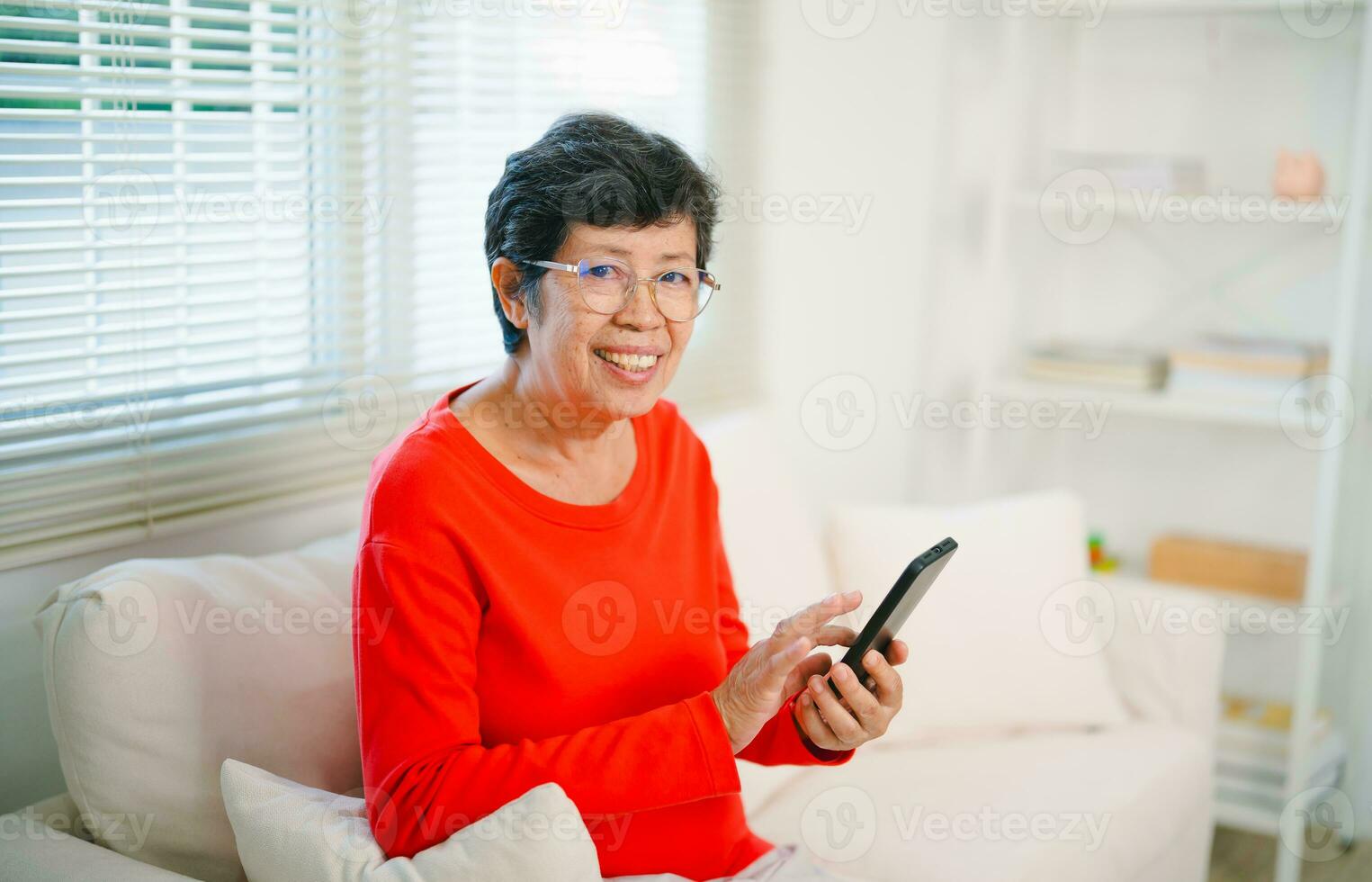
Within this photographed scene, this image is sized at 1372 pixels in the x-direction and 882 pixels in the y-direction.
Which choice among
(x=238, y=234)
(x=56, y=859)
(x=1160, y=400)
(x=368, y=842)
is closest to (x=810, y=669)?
(x=368, y=842)

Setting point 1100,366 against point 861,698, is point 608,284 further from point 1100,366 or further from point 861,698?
point 1100,366

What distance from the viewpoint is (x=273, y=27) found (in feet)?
6.31

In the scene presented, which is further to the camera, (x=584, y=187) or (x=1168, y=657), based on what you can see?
(x=1168, y=657)

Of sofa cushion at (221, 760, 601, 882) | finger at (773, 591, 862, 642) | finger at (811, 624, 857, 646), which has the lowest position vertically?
sofa cushion at (221, 760, 601, 882)

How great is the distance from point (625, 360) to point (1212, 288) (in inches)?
79.1

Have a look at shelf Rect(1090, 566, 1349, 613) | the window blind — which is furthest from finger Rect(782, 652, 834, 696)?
shelf Rect(1090, 566, 1349, 613)

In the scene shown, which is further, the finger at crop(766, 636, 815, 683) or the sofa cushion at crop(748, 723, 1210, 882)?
the sofa cushion at crop(748, 723, 1210, 882)

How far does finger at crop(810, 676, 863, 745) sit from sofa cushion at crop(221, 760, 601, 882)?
308mm

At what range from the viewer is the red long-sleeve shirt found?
4.12 ft

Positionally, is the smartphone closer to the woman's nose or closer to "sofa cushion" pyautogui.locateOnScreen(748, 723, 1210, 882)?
the woman's nose

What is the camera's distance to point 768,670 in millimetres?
1284

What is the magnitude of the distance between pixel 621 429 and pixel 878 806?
778mm

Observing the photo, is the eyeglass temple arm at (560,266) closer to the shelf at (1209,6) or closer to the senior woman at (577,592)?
the senior woman at (577,592)

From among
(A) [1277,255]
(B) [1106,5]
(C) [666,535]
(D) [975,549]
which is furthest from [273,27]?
(A) [1277,255]
